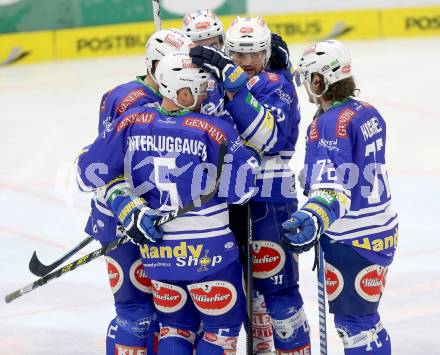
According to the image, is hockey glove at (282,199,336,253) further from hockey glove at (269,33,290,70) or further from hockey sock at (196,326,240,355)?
hockey glove at (269,33,290,70)

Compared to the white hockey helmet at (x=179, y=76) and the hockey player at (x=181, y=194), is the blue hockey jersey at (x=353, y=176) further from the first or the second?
the white hockey helmet at (x=179, y=76)

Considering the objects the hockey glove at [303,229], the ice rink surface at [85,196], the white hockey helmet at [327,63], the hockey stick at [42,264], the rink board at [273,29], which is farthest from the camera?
the rink board at [273,29]

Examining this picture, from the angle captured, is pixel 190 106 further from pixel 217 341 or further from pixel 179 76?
pixel 217 341

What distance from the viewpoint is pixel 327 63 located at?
404cm

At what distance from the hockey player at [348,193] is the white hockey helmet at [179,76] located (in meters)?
0.42

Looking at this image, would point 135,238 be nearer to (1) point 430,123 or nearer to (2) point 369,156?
(2) point 369,156

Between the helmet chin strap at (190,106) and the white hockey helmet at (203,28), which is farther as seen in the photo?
the white hockey helmet at (203,28)

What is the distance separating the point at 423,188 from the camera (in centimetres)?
712

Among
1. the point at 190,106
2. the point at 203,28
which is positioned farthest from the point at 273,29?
the point at 190,106

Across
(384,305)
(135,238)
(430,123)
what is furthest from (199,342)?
(430,123)

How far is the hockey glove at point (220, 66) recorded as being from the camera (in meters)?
3.97

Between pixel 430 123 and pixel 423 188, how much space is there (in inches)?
62.2

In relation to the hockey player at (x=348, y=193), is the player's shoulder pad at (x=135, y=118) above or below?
above

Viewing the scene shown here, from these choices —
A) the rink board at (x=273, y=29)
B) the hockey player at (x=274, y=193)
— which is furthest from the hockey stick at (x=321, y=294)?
the rink board at (x=273, y=29)
